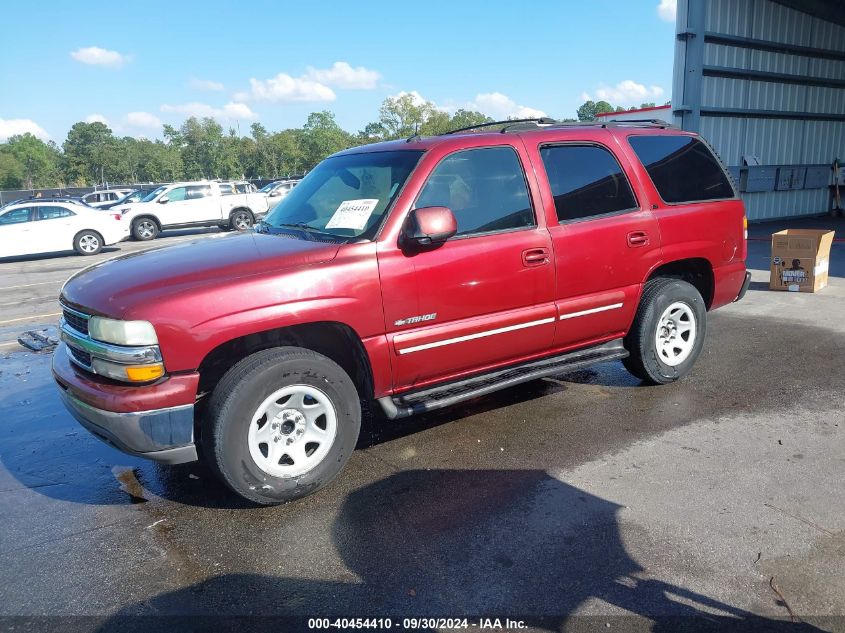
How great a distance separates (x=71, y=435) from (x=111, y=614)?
237cm

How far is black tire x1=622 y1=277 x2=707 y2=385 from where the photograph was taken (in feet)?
16.4

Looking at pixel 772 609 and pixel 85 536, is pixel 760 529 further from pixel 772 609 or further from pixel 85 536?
pixel 85 536

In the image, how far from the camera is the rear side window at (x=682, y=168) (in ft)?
16.4

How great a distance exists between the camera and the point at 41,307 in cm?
954

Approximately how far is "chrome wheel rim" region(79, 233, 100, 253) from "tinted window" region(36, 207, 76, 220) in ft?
2.27

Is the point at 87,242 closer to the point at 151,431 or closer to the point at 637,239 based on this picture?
the point at 151,431

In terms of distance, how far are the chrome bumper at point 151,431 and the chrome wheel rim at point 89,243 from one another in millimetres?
15814

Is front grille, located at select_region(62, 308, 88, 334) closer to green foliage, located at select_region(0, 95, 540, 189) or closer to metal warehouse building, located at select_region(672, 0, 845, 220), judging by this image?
metal warehouse building, located at select_region(672, 0, 845, 220)

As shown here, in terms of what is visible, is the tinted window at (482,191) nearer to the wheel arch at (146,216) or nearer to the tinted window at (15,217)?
the tinted window at (15,217)

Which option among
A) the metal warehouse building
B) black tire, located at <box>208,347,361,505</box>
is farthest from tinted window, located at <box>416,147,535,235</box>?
the metal warehouse building

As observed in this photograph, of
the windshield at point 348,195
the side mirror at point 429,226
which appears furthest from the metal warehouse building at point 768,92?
the side mirror at point 429,226

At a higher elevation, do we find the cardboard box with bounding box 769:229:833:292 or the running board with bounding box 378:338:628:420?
the cardboard box with bounding box 769:229:833:292

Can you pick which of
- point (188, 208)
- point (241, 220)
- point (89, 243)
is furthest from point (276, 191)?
point (89, 243)

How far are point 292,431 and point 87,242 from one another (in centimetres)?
1622
